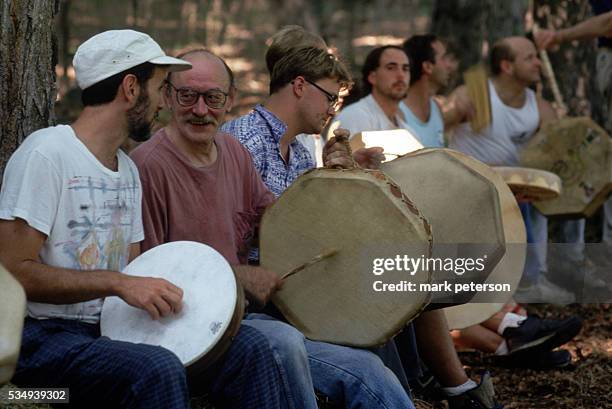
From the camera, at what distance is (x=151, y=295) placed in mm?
3543

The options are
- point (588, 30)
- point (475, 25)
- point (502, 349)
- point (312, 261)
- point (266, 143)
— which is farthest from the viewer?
point (475, 25)

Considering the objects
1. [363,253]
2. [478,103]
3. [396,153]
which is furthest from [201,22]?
[363,253]

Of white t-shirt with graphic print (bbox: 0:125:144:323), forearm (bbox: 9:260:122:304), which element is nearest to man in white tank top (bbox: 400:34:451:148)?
white t-shirt with graphic print (bbox: 0:125:144:323)

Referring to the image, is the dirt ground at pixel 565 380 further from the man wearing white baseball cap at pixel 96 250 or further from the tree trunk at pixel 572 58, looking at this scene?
the tree trunk at pixel 572 58

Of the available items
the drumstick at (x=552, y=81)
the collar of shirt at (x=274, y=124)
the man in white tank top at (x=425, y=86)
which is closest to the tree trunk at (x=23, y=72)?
the collar of shirt at (x=274, y=124)

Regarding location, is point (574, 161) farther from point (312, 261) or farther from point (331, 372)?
point (331, 372)

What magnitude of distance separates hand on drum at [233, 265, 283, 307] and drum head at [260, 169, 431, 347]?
2.0 inches

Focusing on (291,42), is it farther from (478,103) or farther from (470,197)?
(478,103)

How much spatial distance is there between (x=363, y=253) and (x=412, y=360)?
42.7 inches

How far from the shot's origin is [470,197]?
4637 millimetres

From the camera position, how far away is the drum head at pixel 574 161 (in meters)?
7.48

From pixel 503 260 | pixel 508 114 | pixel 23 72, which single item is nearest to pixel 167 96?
pixel 23 72

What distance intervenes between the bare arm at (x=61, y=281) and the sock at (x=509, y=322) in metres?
2.90

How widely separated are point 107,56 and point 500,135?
4408 mm
